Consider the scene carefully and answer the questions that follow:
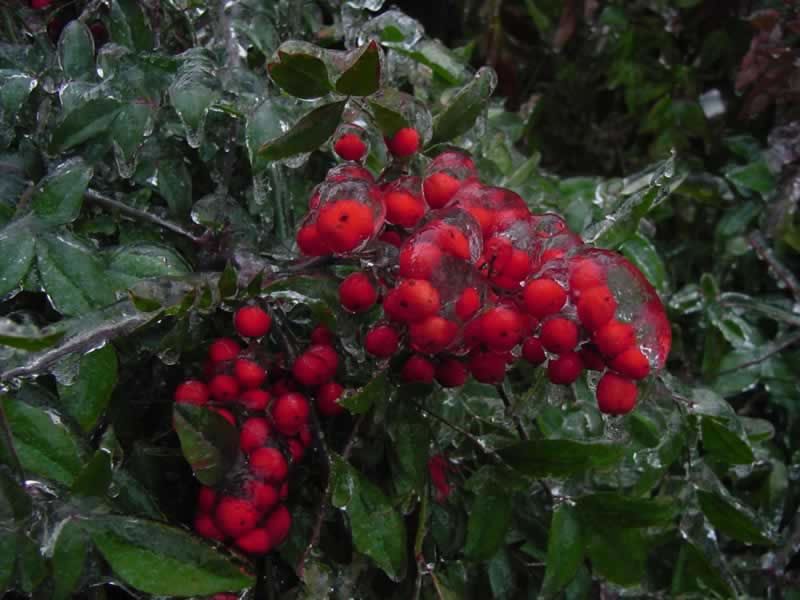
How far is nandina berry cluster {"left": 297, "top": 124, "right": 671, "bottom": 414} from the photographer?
0.61 m

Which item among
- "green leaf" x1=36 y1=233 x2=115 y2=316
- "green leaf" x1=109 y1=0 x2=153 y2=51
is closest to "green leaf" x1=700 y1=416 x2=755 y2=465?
"green leaf" x1=36 y1=233 x2=115 y2=316

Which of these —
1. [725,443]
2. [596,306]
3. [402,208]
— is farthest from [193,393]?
[725,443]

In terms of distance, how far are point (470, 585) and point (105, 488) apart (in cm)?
43

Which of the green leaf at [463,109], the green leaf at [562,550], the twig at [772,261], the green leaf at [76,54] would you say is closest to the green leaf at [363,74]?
the green leaf at [463,109]

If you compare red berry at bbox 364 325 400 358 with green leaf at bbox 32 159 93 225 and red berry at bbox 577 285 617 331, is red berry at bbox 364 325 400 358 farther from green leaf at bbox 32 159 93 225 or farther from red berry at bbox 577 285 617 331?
green leaf at bbox 32 159 93 225

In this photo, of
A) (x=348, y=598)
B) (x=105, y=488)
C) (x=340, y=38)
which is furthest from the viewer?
(x=340, y=38)

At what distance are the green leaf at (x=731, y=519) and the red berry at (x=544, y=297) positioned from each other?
1.41 ft

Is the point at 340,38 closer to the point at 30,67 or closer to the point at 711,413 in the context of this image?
the point at 30,67

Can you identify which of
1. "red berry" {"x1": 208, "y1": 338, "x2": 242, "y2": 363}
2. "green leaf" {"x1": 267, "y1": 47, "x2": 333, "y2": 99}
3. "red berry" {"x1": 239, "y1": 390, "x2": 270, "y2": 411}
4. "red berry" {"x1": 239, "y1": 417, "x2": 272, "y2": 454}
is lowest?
"red berry" {"x1": 239, "y1": 417, "x2": 272, "y2": 454}

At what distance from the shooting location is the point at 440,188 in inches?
27.0

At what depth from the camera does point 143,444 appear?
0.76 metres

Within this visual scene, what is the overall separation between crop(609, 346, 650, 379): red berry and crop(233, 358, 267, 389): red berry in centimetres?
29

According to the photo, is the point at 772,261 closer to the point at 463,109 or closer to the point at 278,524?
the point at 463,109

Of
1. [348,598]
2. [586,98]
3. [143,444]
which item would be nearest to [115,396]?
[143,444]
